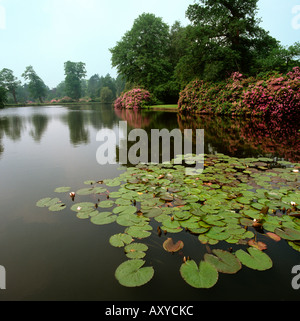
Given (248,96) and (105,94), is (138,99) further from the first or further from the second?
(105,94)

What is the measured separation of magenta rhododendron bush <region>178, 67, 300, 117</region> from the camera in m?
10.6

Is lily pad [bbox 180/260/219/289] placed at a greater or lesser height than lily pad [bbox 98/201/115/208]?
lesser

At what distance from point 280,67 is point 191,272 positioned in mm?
16355

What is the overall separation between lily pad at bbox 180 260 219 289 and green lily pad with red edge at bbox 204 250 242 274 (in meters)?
0.06

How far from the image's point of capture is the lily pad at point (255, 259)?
1536 mm

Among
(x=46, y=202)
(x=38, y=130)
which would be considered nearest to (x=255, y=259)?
(x=46, y=202)

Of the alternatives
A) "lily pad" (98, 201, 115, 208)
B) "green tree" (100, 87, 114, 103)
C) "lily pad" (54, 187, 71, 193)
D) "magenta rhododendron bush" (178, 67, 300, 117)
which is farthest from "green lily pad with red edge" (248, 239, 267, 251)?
"green tree" (100, 87, 114, 103)

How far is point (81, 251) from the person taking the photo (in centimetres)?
176

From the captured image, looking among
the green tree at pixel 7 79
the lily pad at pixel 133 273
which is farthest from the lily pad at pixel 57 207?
the green tree at pixel 7 79

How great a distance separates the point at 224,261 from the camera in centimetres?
157

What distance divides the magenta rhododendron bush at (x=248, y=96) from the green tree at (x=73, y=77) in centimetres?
6506

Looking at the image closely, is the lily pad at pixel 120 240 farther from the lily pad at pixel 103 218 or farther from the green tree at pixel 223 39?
the green tree at pixel 223 39

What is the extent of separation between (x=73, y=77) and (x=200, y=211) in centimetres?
8182

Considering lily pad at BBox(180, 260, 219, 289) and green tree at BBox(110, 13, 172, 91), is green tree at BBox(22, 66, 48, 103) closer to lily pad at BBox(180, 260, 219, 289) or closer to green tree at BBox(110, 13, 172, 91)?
green tree at BBox(110, 13, 172, 91)
